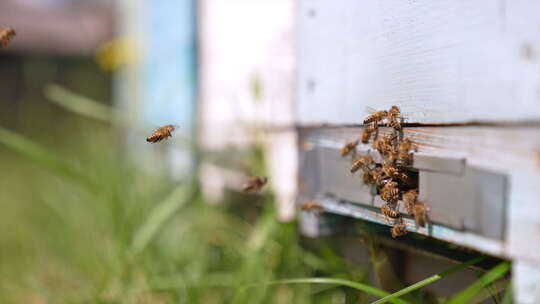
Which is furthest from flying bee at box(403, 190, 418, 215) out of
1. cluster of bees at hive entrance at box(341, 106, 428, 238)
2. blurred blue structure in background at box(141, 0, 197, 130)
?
blurred blue structure in background at box(141, 0, 197, 130)

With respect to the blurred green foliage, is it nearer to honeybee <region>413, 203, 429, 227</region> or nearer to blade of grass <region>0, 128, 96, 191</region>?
blade of grass <region>0, 128, 96, 191</region>

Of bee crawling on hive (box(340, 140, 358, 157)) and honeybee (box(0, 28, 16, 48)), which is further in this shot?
honeybee (box(0, 28, 16, 48))

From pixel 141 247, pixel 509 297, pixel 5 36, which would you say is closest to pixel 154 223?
pixel 141 247

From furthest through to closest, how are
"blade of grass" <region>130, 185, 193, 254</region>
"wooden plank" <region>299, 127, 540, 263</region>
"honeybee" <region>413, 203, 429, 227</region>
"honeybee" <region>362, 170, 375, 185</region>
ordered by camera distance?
"blade of grass" <region>130, 185, 193, 254</region>, "honeybee" <region>362, 170, 375, 185</region>, "honeybee" <region>413, 203, 429, 227</region>, "wooden plank" <region>299, 127, 540, 263</region>

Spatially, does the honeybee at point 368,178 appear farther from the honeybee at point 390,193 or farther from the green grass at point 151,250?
the green grass at point 151,250

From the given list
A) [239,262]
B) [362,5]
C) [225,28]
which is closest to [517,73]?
[362,5]

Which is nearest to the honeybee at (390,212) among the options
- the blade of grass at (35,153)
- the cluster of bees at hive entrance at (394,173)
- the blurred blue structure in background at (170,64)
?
the cluster of bees at hive entrance at (394,173)

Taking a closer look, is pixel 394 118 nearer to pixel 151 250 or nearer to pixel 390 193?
pixel 390 193
